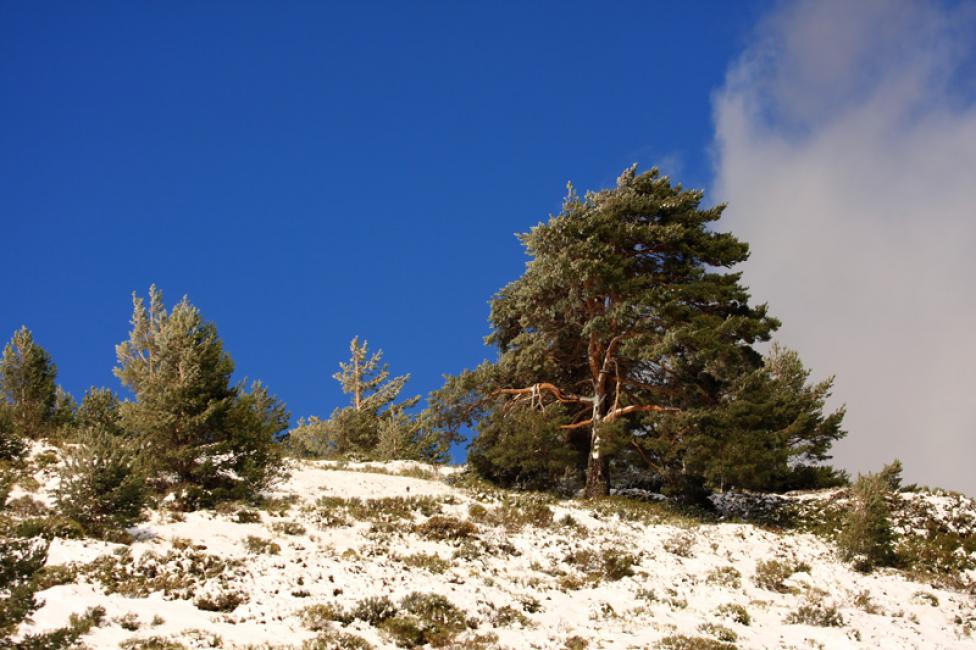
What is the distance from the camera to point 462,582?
1656 centimetres

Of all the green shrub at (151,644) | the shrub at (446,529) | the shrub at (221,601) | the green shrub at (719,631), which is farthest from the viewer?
the shrub at (446,529)

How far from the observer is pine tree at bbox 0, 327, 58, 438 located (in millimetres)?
25750

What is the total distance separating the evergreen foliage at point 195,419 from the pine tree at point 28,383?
7500 millimetres

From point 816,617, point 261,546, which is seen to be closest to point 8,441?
point 261,546

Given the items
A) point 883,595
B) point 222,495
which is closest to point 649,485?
point 883,595

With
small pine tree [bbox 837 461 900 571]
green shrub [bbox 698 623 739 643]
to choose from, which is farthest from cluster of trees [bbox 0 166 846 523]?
green shrub [bbox 698 623 739 643]

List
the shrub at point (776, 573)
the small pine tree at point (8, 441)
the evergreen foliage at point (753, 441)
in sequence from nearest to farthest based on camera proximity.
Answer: the shrub at point (776, 573)
the small pine tree at point (8, 441)
the evergreen foliage at point (753, 441)

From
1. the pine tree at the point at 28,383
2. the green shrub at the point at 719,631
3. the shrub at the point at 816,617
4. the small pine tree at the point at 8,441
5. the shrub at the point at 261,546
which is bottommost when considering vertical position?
the green shrub at the point at 719,631

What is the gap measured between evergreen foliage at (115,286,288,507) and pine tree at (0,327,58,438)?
24.6 feet

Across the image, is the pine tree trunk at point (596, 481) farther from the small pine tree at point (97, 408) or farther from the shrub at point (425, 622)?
the small pine tree at point (97, 408)

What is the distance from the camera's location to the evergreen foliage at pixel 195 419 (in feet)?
64.3

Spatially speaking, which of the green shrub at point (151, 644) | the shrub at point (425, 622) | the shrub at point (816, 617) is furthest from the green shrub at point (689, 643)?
the green shrub at point (151, 644)

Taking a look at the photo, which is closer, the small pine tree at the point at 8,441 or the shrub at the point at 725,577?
→ the shrub at the point at 725,577

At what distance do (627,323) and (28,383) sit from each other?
21.8 meters
